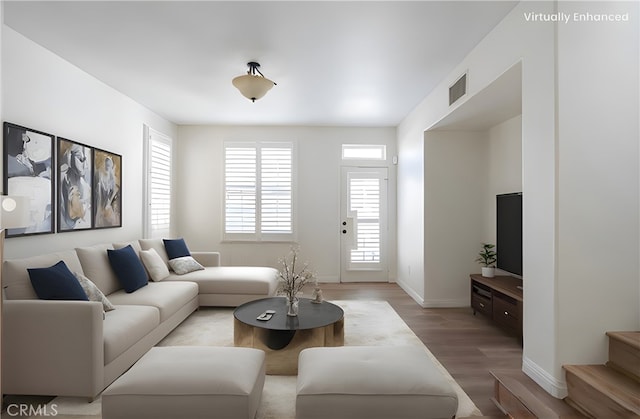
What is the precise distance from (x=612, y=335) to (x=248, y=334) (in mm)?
2539

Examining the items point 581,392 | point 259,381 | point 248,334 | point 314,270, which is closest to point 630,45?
point 581,392

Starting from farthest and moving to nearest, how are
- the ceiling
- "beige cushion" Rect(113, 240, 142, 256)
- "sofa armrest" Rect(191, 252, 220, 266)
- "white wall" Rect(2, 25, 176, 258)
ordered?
"sofa armrest" Rect(191, 252, 220, 266) → "beige cushion" Rect(113, 240, 142, 256) → "white wall" Rect(2, 25, 176, 258) → the ceiling

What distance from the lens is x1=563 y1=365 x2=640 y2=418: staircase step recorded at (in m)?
1.99

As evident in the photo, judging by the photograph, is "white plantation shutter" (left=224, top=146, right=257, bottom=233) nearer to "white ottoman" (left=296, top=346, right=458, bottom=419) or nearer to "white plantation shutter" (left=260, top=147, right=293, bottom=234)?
"white plantation shutter" (left=260, top=147, right=293, bottom=234)

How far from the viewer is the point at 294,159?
20.8 ft

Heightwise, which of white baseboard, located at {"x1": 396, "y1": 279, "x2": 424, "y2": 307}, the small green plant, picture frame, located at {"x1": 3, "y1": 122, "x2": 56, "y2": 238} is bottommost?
white baseboard, located at {"x1": 396, "y1": 279, "x2": 424, "y2": 307}

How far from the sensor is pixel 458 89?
146 inches

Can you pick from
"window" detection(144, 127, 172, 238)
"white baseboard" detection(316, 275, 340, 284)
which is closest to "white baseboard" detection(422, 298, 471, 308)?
"white baseboard" detection(316, 275, 340, 284)

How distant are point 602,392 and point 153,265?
420 centimetres

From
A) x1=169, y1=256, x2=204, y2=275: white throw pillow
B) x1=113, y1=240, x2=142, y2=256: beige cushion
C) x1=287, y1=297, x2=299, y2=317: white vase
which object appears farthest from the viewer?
x1=169, y1=256, x2=204, y2=275: white throw pillow

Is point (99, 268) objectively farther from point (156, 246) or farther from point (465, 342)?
point (465, 342)

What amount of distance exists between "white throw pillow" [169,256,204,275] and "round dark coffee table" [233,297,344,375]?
72.8 inches

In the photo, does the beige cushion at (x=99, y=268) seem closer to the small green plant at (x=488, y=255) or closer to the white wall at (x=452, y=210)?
the white wall at (x=452, y=210)

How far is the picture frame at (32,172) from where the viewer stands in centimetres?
291
